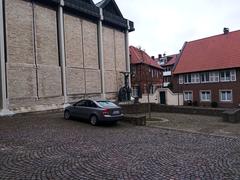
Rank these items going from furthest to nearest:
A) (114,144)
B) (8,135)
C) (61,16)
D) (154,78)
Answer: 1. (154,78)
2. (61,16)
3. (8,135)
4. (114,144)

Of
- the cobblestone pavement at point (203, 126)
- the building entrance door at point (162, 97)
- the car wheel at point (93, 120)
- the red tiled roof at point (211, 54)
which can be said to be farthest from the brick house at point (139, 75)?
the car wheel at point (93, 120)

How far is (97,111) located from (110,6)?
21.9 metres

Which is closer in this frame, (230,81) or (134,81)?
(230,81)

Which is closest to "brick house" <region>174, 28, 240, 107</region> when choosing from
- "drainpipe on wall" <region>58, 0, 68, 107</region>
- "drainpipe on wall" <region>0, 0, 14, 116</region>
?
"drainpipe on wall" <region>58, 0, 68, 107</region>

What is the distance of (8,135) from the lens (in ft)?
37.5

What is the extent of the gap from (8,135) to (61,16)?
16313 mm

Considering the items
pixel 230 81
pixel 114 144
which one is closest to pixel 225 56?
pixel 230 81

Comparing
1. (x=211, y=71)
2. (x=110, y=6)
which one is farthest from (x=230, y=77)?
(x=110, y=6)

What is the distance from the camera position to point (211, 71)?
121ft

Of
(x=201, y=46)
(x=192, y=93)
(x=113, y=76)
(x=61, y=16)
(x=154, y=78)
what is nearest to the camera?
(x=61, y=16)

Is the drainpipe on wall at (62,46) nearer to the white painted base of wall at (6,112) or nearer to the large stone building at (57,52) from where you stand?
the large stone building at (57,52)

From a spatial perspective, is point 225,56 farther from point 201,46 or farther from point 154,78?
point 154,78

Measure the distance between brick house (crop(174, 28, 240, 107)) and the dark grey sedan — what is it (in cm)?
2397

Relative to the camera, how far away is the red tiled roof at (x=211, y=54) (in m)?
36.1
